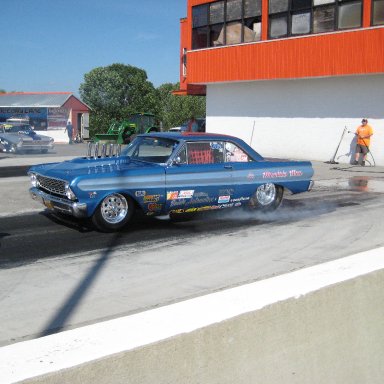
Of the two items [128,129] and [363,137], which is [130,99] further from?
[363,137]

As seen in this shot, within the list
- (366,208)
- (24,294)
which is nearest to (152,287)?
(24,294)

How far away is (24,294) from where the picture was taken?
487cm

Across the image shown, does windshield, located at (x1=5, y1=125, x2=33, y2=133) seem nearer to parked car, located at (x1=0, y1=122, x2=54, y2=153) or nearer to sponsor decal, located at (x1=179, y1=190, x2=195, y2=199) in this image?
parked car, located at (x1=0, y1=122, x2=54, y2=153)

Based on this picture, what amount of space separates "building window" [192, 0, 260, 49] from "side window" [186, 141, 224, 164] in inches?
564

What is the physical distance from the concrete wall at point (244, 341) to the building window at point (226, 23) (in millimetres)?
19880

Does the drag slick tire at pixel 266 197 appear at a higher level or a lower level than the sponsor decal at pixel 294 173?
lower

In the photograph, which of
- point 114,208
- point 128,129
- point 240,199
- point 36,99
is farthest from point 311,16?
point 36,99

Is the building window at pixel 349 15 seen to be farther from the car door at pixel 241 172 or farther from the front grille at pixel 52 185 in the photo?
the front grille at pixel 52 185

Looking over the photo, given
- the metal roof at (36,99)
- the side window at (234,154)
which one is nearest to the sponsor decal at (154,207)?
the side window at (234,154)

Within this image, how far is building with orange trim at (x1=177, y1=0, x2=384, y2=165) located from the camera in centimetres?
1825

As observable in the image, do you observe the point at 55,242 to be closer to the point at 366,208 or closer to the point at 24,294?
A: the point at 24,294

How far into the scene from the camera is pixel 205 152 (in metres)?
8.39

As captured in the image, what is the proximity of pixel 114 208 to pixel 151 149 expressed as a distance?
1.43 m

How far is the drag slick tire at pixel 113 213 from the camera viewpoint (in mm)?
7301
